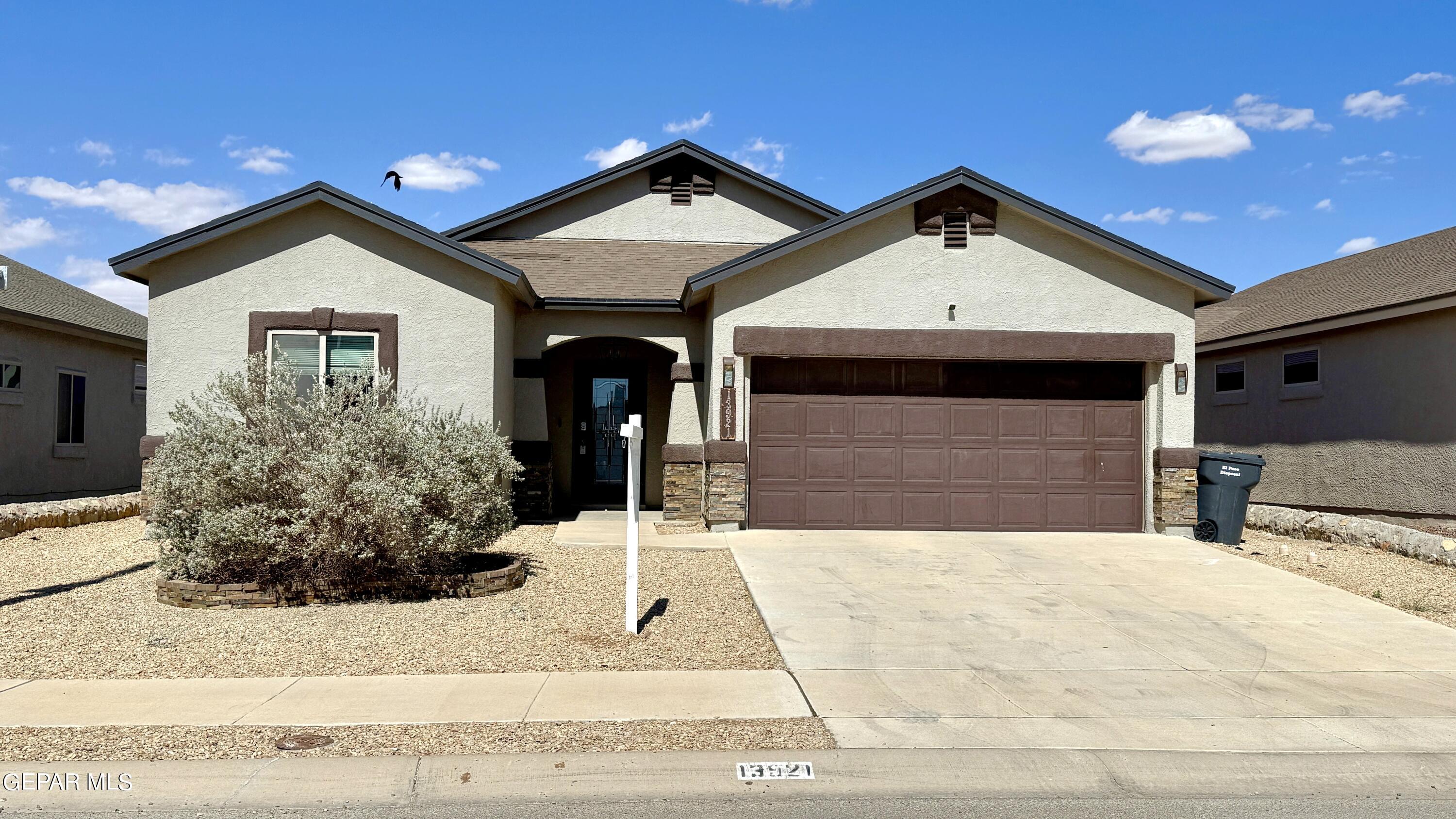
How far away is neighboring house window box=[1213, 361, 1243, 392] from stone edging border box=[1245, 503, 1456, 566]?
3.29 metres

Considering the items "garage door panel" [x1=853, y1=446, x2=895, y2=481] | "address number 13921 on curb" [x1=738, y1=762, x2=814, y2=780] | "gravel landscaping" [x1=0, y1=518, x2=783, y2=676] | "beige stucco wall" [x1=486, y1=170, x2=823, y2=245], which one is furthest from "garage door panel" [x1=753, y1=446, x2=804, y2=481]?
"address number 13921 on curb" [x1=738, y1=762, x2=814, y2=780]

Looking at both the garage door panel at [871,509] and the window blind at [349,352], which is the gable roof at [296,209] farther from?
the garage door panel at [871,509]

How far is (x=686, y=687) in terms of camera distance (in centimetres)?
615

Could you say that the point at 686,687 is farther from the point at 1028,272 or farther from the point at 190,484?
the point at 1028,272

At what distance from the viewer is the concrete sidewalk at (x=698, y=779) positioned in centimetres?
445

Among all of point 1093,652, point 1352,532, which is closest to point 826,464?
point 1093,652

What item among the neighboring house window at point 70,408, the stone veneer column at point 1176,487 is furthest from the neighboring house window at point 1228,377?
the neighboring house window at point 70,408

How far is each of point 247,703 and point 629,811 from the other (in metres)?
2.84

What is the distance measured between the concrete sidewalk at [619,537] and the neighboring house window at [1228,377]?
11443mm

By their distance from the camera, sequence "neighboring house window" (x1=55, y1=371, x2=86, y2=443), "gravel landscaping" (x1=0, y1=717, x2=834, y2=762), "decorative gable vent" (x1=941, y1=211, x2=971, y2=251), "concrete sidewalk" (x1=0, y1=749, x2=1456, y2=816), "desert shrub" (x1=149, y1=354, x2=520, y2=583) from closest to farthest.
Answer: "concrete sidewalk" (x1=0, y1=749, x2=1456, y2=816)
"gravel landscaping" (x1=0, y1=717, x2=834, y2=762)
"desert shrub" (x1=149, y1=354, x2=520, y2=583)
"decorative gable vent" (x1=941, y1=211, x2=971, y2=251)
"neighboring house window" (x1=55, y1=371, x2=86, y2=443)

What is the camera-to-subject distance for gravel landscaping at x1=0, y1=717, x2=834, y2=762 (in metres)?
4.89

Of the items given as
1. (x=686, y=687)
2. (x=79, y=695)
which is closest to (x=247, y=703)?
(x=79, y=695)

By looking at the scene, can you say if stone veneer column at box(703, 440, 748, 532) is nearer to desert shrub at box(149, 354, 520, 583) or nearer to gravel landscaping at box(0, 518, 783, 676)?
gravel landscaping at box(0, 518, 783, 676)

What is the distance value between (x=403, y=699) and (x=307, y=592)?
3.01 m
